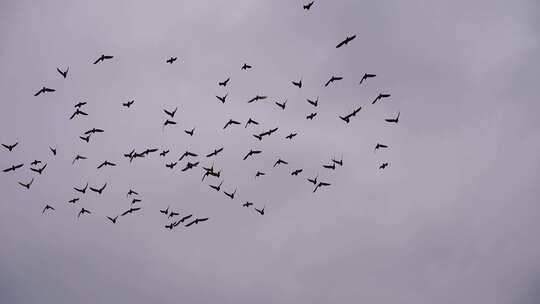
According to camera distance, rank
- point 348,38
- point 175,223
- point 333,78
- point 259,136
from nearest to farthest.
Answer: point 348,38
point 333,78
point 259,136
point 175,223

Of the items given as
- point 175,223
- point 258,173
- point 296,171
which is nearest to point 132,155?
point 175,223

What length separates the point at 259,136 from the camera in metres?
132

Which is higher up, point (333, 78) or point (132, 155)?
point (333, 78)

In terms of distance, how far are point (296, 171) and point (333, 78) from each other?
28874 mm

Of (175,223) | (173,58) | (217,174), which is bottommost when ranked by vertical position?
(175,223)

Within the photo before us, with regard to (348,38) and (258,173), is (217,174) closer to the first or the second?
(258,173)

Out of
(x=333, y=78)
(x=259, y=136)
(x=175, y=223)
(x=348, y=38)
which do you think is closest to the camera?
(x=348, y=38)

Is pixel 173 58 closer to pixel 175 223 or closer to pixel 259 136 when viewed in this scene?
pixel 259 136

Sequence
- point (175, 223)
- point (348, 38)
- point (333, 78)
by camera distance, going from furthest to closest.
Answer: point (175, 223) < point (333, 78) < point (348, 38)

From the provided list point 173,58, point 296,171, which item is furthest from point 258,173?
point 173,58

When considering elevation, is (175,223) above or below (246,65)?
below

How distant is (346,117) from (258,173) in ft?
95.1

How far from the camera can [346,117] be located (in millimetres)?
118188

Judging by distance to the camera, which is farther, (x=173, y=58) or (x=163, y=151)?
(x=163, y=151)
